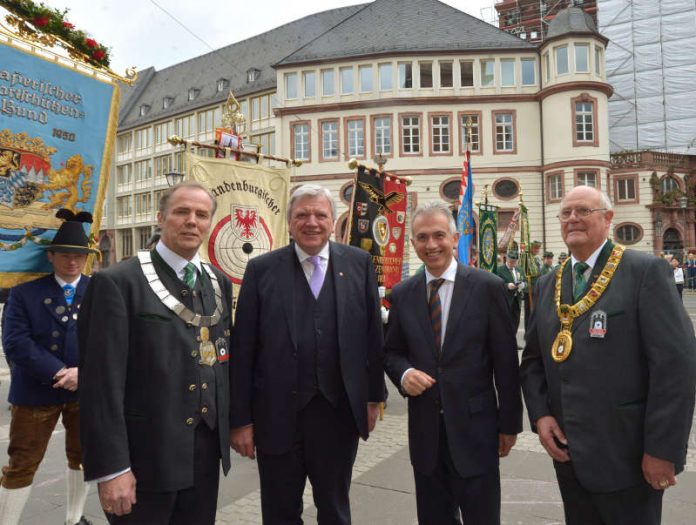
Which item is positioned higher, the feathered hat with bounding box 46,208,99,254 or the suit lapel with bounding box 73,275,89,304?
the feathered hat with bounding box 46,208,99,254

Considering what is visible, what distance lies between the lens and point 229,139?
6.18m

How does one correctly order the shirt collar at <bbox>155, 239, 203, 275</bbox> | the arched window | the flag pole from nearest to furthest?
1. the shirt collar at <bbox>155, 239, 203, 275</bbox>
2. the flag pole
3. the arched window

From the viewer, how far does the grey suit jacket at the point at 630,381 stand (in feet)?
7.56

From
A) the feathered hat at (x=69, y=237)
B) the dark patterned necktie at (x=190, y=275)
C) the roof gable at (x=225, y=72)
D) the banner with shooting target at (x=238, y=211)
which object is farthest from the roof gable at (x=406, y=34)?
the dark patterned necktie at (x=190, y=275)

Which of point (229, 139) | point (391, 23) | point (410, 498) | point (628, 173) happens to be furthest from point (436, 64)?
point (410, 498)

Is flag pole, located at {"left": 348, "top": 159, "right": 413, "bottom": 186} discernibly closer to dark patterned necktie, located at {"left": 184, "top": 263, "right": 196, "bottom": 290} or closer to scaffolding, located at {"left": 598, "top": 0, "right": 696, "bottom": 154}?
dark patterned necktie, located at {"left": 184, "top": 263, "right": 196, "bottom": 290}

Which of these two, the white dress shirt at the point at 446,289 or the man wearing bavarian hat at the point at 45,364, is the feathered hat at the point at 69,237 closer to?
the man wearing bavarian hat at the point at 45,364

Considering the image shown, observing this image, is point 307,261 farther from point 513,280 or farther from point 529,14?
point 529,14

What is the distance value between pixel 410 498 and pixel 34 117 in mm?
3579

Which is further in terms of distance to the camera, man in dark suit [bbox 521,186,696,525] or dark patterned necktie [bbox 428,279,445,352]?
dark patterned necktie [bbox 428,279,445,352]

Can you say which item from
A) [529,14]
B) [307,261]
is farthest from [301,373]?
[529,14]

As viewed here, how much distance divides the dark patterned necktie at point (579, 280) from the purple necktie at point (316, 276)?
4.11 ft

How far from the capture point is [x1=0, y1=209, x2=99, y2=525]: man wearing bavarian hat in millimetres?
3334

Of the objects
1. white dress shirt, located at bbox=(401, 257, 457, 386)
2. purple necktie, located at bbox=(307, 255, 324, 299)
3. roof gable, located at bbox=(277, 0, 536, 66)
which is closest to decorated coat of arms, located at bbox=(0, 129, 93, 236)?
purple necktie, located at bbox=(307, 255, 324, 299)
